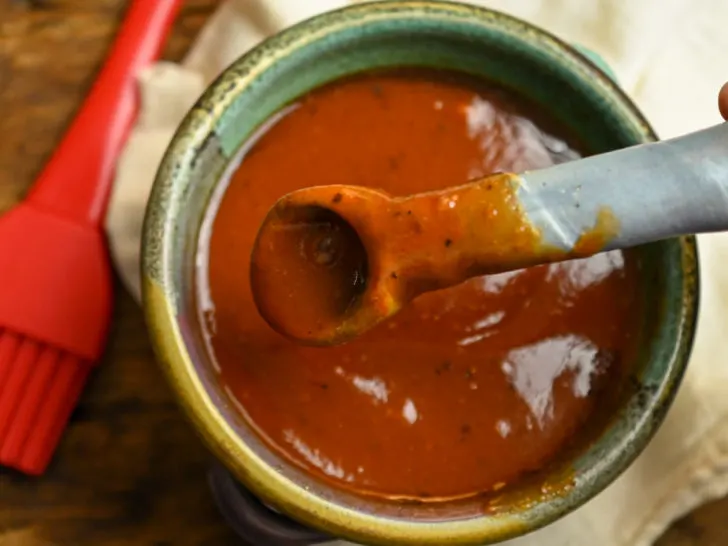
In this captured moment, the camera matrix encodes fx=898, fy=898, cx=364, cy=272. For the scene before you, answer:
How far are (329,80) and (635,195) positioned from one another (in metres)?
0.30

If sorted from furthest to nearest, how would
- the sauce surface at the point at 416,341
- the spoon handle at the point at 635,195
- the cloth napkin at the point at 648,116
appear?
1. the cloth napkin at the point at 648,116
2. the sauce surface at the point at 416,341
3. the spoon handle at the point at 635,195

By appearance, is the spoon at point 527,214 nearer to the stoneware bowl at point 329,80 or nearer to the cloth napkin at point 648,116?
the stoneware bowl at point 329,80

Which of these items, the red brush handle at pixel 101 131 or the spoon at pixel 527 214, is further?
the red brush handle at pixel 101 131

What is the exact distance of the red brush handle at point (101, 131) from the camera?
0.93 m

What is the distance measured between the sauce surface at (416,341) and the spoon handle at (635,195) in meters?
0.15

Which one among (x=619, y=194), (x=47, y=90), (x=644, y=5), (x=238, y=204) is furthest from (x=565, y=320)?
(x=47, y=90)

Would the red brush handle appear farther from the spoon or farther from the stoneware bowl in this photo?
the spoon

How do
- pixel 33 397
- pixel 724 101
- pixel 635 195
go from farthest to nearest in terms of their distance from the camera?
pixel 33 397, pixel 724 101, pixel 635 195

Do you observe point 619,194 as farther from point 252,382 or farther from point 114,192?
point 114,192

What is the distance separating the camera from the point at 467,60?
769 mm

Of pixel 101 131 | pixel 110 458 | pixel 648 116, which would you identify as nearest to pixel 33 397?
pixel 110 458

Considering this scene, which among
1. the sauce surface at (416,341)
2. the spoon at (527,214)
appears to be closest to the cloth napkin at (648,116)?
the sauce surface at (416,341)

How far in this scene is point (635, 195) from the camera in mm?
585

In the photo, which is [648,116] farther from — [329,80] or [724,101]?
[329,80]
